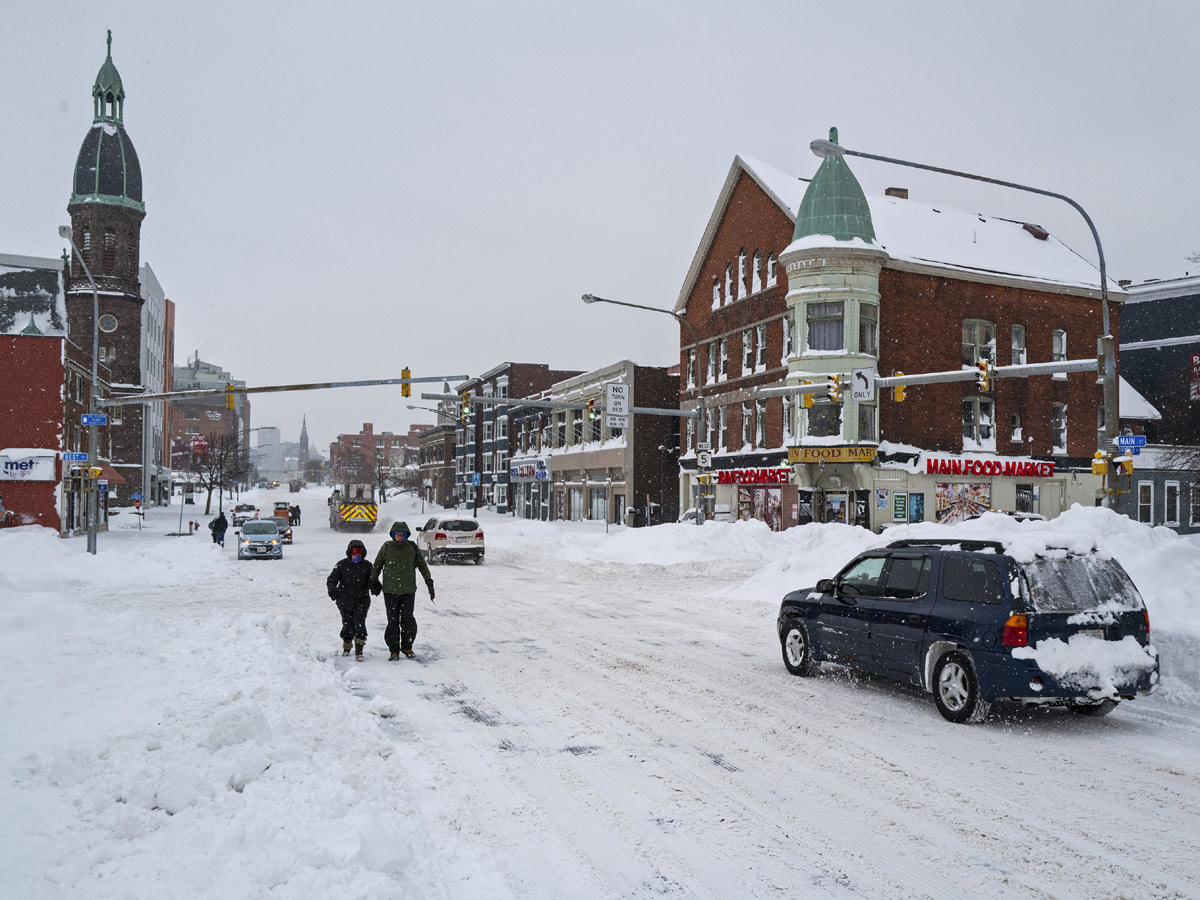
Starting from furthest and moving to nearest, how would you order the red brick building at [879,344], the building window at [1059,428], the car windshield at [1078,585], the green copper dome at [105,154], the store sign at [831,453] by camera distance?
1. the green copper dome at [105,154]
2. the building window at [1059,428]
3. the red brick building at [879,344]
4. the store sign at [831,453]
5. the car windshield at [1078,585]

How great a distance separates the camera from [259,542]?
108 feet

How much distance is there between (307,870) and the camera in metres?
4.73

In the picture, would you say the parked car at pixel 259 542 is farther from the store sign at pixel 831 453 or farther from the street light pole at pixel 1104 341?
the street light pole at pixel 1104 341

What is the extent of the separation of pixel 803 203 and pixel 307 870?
127ft

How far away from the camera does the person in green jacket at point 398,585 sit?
12.6m

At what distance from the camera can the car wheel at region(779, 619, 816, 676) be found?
11.4m

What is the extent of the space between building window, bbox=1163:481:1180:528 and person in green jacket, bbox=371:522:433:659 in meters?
49.4

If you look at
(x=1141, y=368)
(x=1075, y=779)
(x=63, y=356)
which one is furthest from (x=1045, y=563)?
(x=1141, y=368)

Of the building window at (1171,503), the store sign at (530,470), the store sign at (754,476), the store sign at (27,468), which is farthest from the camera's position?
the store sign at (530,470)

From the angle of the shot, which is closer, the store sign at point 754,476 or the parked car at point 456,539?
the parked car at point 456,539

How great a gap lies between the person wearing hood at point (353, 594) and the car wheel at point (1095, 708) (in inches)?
341

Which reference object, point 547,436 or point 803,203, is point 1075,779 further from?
point 547,436

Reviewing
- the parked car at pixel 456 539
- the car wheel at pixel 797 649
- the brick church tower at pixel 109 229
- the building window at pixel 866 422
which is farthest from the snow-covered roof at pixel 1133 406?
the brick church tower at pixel 109 229

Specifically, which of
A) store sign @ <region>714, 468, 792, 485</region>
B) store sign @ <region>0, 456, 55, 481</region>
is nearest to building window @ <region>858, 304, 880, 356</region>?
store sign @ <region>714, 468, 792, 485</region>
